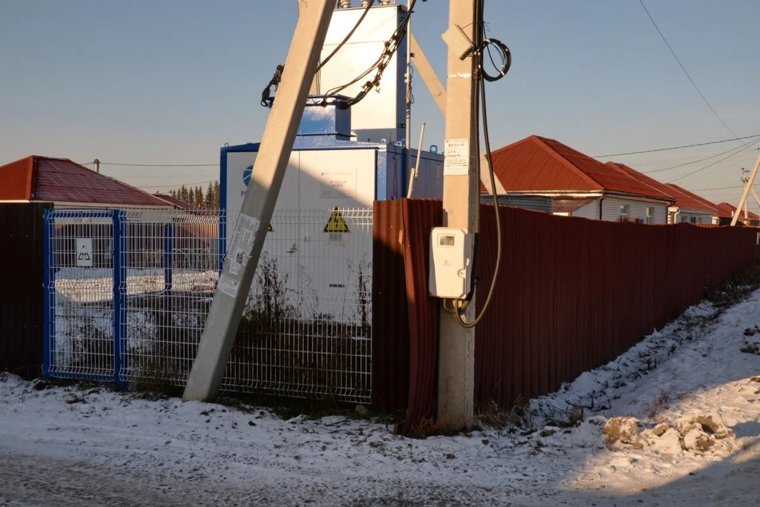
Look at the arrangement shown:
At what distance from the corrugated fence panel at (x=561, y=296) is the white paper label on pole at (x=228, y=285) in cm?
239

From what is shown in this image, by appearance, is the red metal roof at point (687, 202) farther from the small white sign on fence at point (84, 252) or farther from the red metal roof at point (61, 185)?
the small white sign on fence at point (84, 252)

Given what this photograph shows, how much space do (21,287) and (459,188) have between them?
18.5 feet

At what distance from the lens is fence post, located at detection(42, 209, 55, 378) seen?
9.29 metres

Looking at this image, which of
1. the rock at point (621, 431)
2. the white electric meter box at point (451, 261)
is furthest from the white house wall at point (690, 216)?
the white electric meter box at point (451, 261)

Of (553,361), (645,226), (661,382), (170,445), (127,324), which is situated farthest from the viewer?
(645,226)

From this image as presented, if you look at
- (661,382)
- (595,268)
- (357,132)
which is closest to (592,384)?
(661,382)

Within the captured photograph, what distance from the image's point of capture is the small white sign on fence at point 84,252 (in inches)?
354

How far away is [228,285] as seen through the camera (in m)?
7.88

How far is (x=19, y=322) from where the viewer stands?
9.56m

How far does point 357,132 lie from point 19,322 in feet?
23.4

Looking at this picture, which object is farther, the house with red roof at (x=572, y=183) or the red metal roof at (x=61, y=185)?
the red metal roof at (x=61, y=185)

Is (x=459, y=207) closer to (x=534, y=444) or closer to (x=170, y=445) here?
(x=534, y=444)

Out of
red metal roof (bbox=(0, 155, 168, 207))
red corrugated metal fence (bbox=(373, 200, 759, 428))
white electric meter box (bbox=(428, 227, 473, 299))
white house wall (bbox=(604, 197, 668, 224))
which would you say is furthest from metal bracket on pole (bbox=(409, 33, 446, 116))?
red metal roof (bbox=(0, 155, 168, 207))

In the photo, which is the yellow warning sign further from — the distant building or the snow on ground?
the distant building
